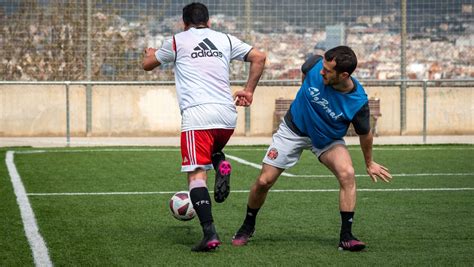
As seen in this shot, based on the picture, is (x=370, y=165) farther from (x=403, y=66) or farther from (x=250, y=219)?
(x=403, y=66)

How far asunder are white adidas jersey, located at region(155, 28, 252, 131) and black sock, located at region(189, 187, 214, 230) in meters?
0.48

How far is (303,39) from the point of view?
24.2 m

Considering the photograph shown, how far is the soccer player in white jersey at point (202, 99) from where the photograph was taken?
8.08 metres

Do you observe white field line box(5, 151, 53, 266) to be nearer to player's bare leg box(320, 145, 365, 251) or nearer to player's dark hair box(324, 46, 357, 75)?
player's bare leg box(320, 145, 365, 251)

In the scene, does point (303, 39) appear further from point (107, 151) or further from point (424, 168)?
point (424, 168)

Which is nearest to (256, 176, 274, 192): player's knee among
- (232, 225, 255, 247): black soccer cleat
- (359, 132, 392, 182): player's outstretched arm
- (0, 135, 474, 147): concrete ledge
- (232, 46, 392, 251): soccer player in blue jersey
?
(232, 46, 392, 251): soccer player in blue jersey

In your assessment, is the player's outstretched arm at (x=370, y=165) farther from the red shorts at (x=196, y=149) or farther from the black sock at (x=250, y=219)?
the red shorts at (x=196, y=149)

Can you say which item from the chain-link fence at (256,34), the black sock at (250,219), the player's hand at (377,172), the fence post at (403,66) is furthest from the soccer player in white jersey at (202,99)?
the fence post at (403,66)

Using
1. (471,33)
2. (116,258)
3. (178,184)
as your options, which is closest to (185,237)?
(116,258)

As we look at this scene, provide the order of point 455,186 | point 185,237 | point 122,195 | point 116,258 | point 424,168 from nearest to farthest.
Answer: point 116,258 → point 185,237 → point 122,195 → point 455,186 → point 424,168

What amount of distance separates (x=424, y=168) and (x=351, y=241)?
7539 millimetres

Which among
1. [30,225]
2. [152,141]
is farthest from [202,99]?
[152,141]

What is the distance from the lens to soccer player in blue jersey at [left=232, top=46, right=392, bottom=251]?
8.02 meters

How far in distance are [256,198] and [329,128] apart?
87 cm
